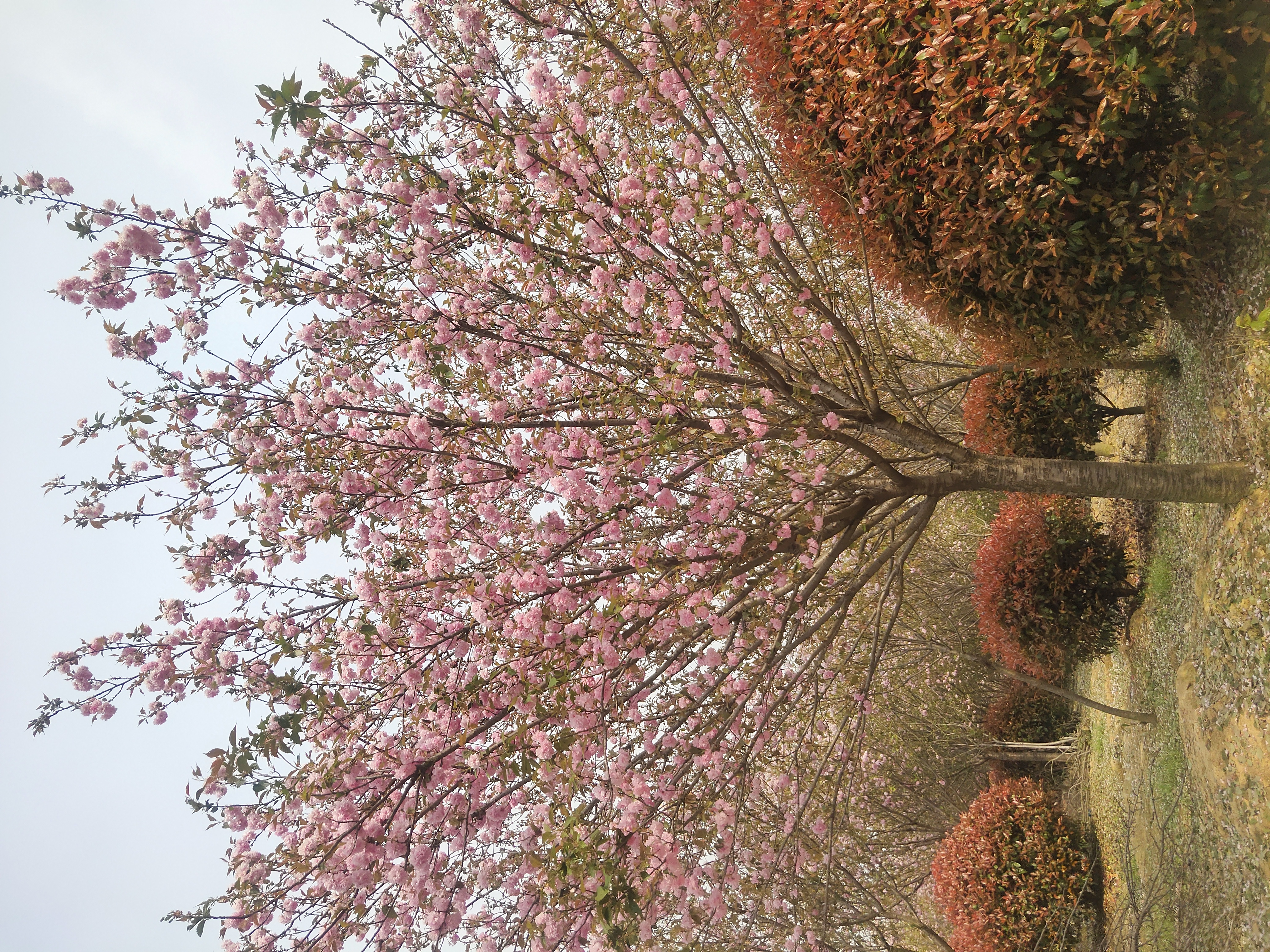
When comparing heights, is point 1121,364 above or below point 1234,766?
above

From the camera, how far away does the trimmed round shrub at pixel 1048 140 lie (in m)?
3.95

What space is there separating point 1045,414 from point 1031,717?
17.7 feet

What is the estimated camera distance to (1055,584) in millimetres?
8195

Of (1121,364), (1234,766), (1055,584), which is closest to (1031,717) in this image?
(1055,584)

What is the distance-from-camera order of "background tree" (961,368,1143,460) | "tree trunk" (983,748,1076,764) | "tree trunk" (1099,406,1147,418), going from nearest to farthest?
"tree trunk" (1099,406,1147,418) < "background tree" (961,368,1143,460) < "tree trunk" (983,748,1076,764)

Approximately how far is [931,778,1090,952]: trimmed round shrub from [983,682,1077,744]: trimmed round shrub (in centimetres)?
201

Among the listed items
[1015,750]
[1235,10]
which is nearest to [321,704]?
[1235,10]

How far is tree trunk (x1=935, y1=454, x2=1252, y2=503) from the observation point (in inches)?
204

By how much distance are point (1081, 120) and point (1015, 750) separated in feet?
33.6

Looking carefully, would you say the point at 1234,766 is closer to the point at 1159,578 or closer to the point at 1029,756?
the point at 1159,578

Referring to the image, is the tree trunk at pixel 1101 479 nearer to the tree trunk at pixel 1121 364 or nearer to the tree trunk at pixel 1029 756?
the tree trunk at pixel 1121 364

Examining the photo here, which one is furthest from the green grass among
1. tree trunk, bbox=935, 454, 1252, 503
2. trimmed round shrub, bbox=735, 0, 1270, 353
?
trimmed round shrub, bbox=735, 0, 1270, 353

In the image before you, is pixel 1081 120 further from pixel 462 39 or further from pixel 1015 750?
pixel 1015 750

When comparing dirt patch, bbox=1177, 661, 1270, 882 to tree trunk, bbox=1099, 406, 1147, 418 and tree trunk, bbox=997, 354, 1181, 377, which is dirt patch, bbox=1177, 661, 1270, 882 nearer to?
tree trunk, bbox=997, 354, 1181, 377
